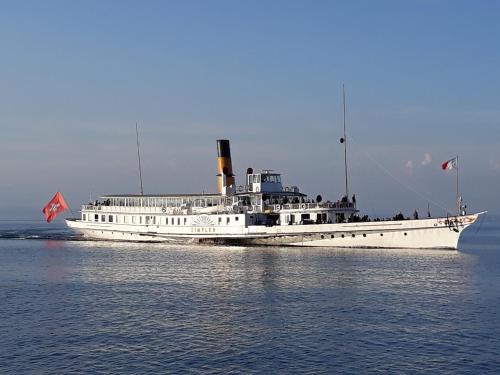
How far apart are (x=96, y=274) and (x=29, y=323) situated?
2278cm

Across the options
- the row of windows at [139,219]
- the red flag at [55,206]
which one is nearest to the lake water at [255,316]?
the row of windows at [139,219]

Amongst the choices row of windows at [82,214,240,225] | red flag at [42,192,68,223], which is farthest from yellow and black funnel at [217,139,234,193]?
red flag at [42,192,68,223]

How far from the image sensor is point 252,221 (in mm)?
84312

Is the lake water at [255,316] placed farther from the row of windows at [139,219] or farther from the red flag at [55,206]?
the red flag at [55,206]

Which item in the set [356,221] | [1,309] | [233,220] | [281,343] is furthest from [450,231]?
[1,309]

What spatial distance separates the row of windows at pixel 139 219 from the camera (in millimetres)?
90625

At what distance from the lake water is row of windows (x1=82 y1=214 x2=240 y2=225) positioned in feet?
73.3

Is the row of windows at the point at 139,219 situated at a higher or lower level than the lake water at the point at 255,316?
higher

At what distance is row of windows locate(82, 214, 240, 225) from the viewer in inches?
3568

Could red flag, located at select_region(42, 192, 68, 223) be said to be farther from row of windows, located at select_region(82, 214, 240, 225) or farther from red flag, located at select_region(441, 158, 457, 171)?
red flag, located at select_region(441, 158, 457, 171)

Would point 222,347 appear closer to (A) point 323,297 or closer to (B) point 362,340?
(B) point 362,340

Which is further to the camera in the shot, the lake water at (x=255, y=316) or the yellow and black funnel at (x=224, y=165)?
the yellow and black funnel at (x=224, y=165)

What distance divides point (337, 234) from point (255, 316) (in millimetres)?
39318

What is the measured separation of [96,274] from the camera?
59375 mm
